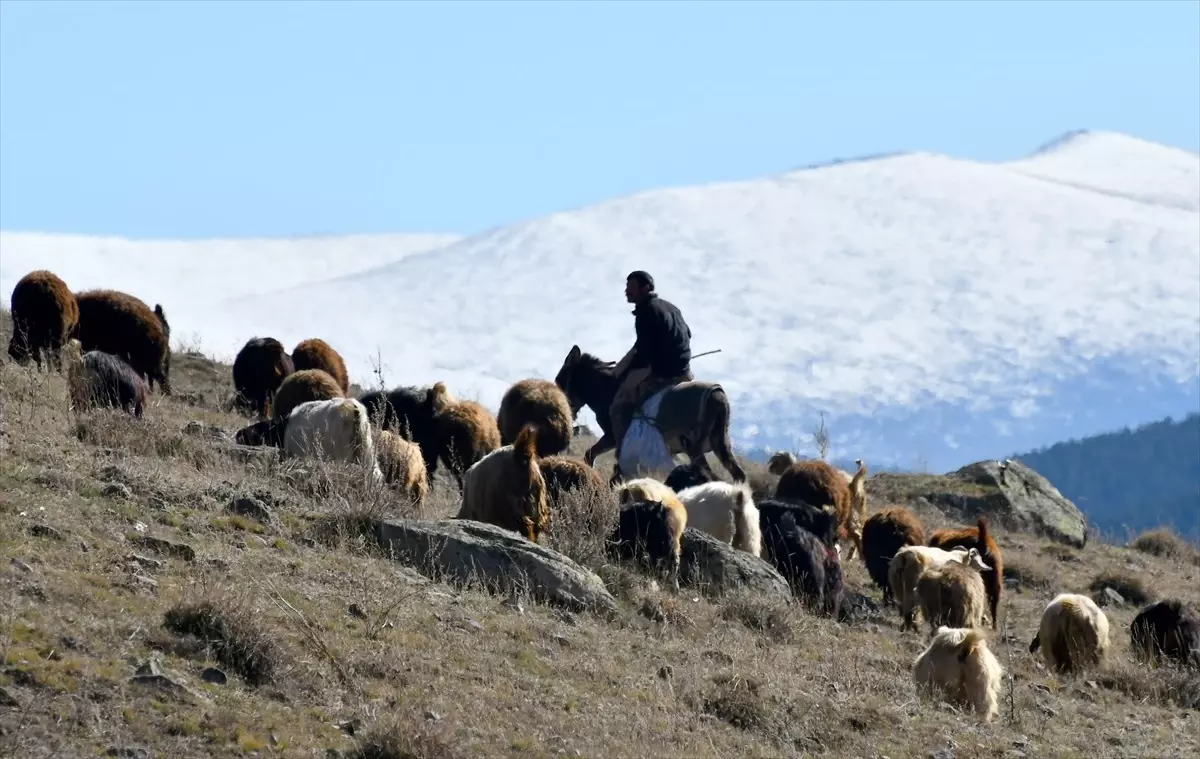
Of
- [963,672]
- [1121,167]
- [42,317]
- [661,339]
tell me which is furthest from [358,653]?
[1121,167]

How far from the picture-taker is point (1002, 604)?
17656mm

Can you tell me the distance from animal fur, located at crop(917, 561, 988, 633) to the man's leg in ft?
17.9

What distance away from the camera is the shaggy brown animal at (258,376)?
67.9 feet

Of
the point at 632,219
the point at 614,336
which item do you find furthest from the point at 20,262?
the point at 632,219

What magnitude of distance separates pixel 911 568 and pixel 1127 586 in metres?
5.73

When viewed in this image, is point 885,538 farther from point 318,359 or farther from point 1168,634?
point 318,359

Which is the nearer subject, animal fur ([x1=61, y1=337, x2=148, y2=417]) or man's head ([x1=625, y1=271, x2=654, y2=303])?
animal fur ([x1=61, y1=337, x2=148, y2=417])

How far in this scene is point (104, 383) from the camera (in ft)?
52.3

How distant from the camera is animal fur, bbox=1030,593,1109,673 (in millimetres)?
14062

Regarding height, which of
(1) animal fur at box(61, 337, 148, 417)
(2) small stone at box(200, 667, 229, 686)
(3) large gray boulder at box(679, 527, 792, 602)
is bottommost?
(3) large gray boulder at box(679, 527, 792, 602)

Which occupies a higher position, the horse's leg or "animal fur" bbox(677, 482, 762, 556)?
the horse's leg

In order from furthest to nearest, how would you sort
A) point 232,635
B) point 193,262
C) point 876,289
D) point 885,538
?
point 876,289, point 193,262, point 885,538, point 232,635

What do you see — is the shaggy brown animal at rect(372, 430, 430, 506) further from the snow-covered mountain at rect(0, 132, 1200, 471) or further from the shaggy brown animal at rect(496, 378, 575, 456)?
the snow-covered mountain at rect(0, 132, 1200, 471)

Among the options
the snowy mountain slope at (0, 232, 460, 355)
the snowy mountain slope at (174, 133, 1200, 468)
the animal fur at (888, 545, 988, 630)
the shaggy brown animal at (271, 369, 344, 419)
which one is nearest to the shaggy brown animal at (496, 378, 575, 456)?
the shaggy brown animal at (271, 369, 344, 419)
